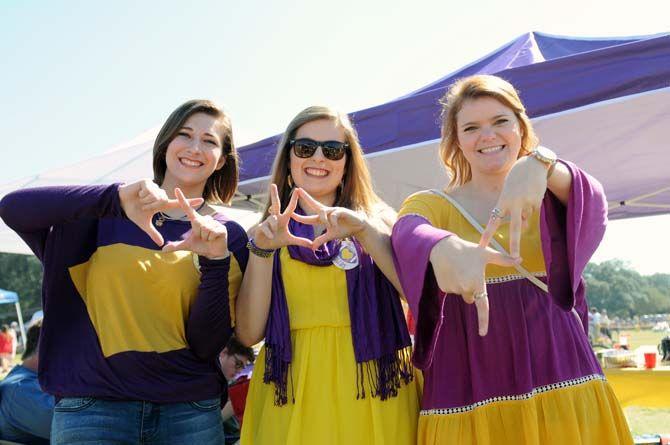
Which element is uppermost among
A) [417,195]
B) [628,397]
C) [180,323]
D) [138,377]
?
[417,195]

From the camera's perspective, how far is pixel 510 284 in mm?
1769

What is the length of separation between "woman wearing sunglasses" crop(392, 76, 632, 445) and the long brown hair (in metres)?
0.91

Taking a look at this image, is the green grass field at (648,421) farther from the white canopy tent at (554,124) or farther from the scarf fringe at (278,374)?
the scarf fringe at (278,374)

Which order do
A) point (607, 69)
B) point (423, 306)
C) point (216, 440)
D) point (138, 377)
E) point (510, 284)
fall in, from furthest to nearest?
point (607, 69) < point (216, 440) < point (138, 377) < point (510, 284) < point (423, 306)

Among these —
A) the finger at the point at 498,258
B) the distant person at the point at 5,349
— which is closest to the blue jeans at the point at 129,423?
the finger at the point at 498,258

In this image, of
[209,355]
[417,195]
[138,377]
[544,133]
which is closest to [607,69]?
[544,133]

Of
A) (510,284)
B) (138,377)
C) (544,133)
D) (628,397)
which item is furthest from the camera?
(628,397)

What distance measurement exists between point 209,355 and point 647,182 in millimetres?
4965

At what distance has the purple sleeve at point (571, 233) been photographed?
5.20 ft

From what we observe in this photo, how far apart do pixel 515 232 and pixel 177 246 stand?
3.19 ft

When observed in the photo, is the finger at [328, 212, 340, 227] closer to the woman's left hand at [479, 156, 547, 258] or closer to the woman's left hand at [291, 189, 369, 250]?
the woman's left hand at [291, 189, 369, 250]

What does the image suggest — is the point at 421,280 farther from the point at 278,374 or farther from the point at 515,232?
the point at 278,374

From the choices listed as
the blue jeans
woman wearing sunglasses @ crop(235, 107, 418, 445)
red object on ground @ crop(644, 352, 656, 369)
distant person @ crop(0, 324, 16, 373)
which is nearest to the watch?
woman wearing sunglasses @ crop(235, 107, 418, 445)

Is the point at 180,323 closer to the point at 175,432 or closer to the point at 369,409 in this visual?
the point at 175,432
